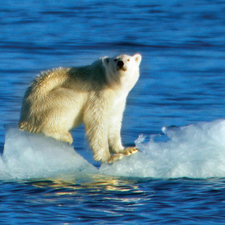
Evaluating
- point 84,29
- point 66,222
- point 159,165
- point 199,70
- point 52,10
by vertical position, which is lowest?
point 66,222

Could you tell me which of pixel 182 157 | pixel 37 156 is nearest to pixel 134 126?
pixel 182 157

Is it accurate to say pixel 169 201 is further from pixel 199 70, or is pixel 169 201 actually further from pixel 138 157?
pixel 199 70

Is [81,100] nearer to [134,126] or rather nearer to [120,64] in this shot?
[120,64]

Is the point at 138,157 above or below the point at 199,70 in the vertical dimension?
below

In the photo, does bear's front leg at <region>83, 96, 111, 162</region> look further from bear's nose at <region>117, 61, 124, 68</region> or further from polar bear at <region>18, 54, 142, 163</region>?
bear's nose at <region>117, 61, 124, 68</region>

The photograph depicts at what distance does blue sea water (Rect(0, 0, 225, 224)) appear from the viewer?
225 inches

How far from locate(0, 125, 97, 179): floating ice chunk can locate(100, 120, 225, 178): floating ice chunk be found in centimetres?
39

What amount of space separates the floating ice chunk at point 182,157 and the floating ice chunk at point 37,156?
1.27 feet

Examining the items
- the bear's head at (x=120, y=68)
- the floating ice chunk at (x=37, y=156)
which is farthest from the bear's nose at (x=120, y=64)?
the floating ice chunk at (x=37, y=156)

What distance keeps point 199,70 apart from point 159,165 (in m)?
6.47

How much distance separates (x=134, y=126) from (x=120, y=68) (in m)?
2.78

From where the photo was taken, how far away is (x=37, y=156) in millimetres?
6754

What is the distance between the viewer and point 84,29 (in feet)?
56.4

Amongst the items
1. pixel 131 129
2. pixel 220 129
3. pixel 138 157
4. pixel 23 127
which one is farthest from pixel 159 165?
pixel 131 129
